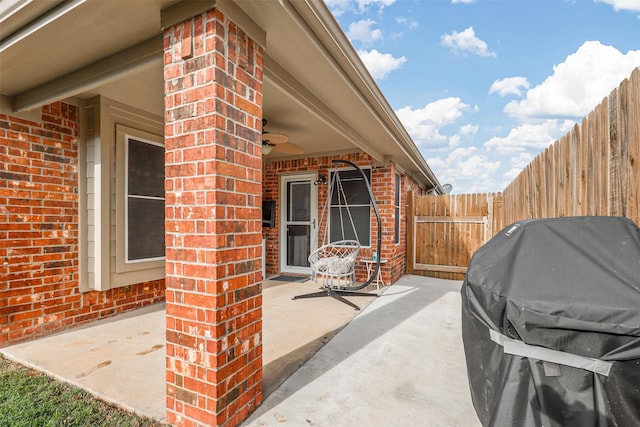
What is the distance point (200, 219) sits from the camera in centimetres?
164

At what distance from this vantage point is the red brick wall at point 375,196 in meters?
5.49

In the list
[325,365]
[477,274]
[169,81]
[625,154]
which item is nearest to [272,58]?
A: [169,81]

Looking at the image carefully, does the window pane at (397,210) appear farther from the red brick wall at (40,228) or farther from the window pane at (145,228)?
the red brick wall at (40,228)

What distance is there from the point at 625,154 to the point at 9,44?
3.78 m

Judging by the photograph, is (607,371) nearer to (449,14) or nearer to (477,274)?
(477,274)

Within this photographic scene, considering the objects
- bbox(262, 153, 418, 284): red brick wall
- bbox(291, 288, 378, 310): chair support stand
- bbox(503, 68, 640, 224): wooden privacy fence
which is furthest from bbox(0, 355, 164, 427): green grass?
bbox(262, 153, 418, 284): red brick wall

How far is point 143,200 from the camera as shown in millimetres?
3672

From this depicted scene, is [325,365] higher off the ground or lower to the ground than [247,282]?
lower

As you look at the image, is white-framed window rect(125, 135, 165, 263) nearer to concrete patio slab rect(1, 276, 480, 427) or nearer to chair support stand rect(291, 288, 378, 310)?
concrete patio slab rect(1, 276, 480, 427)

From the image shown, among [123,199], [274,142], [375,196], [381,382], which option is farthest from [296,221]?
[381,382]

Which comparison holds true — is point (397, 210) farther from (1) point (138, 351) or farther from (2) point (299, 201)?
(1) point (138, 351)

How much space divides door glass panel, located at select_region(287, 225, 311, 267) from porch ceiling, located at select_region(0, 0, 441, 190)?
2.89 metres

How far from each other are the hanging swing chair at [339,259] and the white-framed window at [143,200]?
2.12 meters

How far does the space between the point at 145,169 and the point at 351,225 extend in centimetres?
349
